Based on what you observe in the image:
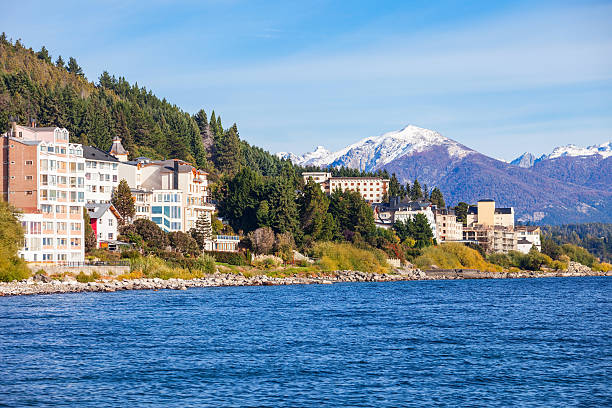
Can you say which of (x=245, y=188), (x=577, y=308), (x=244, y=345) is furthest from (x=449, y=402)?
(x=245, y=188)

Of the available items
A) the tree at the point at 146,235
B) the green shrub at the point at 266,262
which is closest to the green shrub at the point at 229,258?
the green shrub at the point at 266,262

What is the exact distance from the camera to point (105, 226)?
4023 inches

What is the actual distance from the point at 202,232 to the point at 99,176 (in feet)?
55.2

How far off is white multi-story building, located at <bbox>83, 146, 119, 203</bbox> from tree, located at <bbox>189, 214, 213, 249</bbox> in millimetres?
13169

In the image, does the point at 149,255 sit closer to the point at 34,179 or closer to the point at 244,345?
the point at 34,179

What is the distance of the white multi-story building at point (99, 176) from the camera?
A: 111606 millimetres

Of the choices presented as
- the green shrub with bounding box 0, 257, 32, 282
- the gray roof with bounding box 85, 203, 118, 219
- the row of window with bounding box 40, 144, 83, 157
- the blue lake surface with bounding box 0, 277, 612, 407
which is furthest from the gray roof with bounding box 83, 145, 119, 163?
the blue lake surface with bounding box 0, 277, 612, 407

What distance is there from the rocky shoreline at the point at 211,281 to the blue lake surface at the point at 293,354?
7.19 meters

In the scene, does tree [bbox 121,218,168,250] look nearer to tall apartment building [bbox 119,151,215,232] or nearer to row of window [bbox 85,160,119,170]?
tall apartment building [bbox 119,151,215,232]

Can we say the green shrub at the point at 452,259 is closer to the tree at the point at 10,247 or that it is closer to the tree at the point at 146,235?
the tree at the point at 146,235

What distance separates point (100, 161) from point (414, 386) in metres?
89.9

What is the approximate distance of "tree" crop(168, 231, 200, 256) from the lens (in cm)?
10456

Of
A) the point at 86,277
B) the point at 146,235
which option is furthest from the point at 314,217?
the point at 86,277

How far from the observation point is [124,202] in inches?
4370
